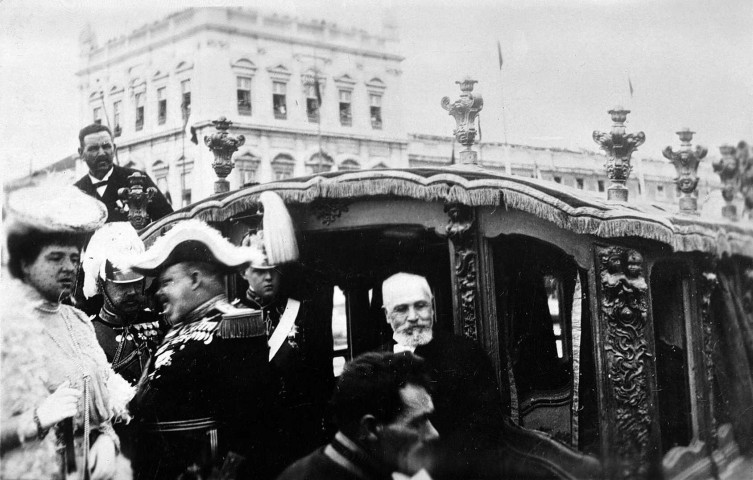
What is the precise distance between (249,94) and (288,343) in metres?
1.46

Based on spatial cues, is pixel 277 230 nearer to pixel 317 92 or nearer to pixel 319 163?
pixel 319 163

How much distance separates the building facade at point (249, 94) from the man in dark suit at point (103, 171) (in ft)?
0.23

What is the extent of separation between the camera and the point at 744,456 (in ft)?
14.3

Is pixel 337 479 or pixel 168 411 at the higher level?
pixel 168 411

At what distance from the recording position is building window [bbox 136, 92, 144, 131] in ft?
15.6

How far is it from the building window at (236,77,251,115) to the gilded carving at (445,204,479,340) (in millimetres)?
1379

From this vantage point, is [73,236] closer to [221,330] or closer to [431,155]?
[221,330]

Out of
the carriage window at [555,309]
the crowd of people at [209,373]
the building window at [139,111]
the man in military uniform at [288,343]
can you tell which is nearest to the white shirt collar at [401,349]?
the crowd of people at [209,373]

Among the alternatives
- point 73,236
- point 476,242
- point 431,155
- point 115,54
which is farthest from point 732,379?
point 115,54

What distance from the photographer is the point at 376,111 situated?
4.65m

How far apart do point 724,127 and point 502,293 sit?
1668 millimetres

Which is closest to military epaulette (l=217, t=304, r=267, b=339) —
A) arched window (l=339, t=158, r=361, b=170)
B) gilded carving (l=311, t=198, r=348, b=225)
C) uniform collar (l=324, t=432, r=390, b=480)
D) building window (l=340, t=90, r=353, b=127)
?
gilded carving (l=311, t=198, r=348, b=225)

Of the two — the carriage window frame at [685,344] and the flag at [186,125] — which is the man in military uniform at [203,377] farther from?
the carriage window frame at [685,344]

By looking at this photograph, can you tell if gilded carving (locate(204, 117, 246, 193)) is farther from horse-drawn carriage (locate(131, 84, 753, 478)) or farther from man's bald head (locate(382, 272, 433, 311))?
man's bald head (locate(382, 272, 433, 311))
